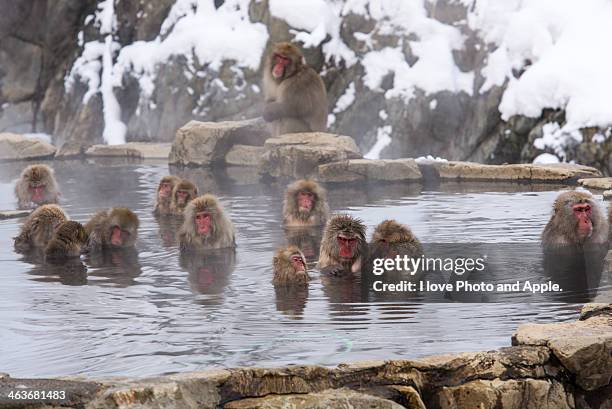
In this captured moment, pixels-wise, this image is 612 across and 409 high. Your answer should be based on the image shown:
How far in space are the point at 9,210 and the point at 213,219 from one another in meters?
3.19

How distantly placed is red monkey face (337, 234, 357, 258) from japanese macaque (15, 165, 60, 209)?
4.56 metres

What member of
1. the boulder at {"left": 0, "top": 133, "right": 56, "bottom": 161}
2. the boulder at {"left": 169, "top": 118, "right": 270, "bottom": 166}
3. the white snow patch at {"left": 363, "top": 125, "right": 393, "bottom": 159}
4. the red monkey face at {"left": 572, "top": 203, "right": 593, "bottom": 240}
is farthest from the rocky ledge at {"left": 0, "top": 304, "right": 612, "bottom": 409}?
the boulder at {"left": 0, "top": 133, "right": 56, "bottom": 161}

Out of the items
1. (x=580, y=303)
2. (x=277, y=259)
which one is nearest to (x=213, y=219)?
(x=277, y=259)

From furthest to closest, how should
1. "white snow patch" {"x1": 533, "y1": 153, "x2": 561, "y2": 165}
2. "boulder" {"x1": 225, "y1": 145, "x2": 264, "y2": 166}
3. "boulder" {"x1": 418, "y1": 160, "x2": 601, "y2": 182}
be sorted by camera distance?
1. "boulder" {"x1": 225, "y1": 145, "x2": 264, "y2": 166}
2. "white snow patch" {"x1": 533, "y1": 153, "x2": 561, "y2": 165}
3. "boulder" {"x1": 418, "y1": 160, "x2": 601, "y2": 182}

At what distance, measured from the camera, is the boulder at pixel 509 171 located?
1292cm

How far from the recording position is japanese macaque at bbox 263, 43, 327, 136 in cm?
1497

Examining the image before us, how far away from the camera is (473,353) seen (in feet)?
17.2

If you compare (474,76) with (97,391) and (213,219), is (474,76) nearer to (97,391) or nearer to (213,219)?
(213,219)

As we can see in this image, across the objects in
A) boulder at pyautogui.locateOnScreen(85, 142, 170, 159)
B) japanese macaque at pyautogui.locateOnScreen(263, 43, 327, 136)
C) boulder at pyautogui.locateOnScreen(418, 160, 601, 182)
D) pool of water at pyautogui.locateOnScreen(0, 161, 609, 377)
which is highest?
japanese macaque at pyautogui.locateOnScreen(263, 43, 327, 136)

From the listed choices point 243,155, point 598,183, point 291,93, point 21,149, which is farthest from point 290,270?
point 21,149

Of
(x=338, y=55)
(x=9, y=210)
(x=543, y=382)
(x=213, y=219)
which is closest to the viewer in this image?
(x=543, y=382)

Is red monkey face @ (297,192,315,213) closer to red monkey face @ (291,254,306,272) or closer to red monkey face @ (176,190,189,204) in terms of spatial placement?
red monkey face @ (176,190,189,204)

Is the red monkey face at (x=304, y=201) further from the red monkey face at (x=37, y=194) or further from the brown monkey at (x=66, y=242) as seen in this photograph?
the red monkey face at (x=37, y=194)

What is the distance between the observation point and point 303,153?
13875mm
